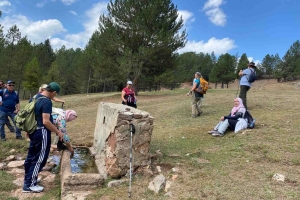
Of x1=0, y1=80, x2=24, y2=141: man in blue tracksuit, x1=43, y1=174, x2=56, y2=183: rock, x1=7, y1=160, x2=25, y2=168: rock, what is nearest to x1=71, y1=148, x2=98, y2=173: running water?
x1=43, y1=174, x2=56, y2=183: rock

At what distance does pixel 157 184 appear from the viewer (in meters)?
3.99

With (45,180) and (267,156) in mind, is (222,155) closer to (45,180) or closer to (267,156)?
(267,156)

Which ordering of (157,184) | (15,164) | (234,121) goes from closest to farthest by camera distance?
(157,184)
(15,164)
(234,121)

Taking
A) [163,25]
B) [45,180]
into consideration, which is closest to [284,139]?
[45,180]

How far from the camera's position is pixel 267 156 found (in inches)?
199

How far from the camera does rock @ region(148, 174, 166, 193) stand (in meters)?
3.90

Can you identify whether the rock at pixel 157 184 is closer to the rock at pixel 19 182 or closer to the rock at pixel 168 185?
the rock at pixel 168 185

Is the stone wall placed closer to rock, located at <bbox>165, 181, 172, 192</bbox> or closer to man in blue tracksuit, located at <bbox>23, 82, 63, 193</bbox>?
rock, located at <bbox>165, 181, 172, 192</bbox>

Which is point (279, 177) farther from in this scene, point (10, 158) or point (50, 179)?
point (10, 158)

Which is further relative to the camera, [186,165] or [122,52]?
[122,52]

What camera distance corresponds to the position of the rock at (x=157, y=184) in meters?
3.90

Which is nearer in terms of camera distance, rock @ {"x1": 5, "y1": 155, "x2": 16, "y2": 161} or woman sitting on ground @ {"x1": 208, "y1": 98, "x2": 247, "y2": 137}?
rock @ {"x1": 5, "y1": 155, "x2": 16, "y2": 161}

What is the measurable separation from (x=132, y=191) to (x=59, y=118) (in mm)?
2351

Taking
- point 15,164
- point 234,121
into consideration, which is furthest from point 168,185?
point 234,121
